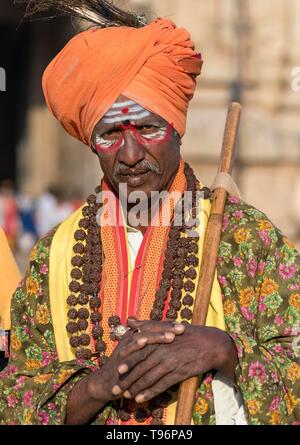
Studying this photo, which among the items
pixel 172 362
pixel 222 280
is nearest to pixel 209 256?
pixel 222 280

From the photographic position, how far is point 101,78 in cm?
405

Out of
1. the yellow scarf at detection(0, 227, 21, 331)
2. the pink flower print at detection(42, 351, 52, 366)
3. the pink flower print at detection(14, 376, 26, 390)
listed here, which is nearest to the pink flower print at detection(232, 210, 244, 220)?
the pink flower print at detection(42, 351, 52, 366)

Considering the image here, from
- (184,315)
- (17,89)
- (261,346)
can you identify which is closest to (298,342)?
(261,346)

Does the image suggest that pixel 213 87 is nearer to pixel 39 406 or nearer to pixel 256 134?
pixel 256 134

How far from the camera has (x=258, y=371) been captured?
3.84m

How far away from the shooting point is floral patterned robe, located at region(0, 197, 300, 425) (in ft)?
12.7

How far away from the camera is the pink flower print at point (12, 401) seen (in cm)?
406

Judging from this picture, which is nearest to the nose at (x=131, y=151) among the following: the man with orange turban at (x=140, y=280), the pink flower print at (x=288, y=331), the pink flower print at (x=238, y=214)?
the man with orange turban at (x=140, y=280)

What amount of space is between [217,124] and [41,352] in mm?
11077

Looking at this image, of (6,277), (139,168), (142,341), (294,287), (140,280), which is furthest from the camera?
(6,277)

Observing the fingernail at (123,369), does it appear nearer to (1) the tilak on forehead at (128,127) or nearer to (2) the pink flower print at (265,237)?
(2) the pink flower print at (265,237)

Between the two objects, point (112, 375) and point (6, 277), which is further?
Answer: point (6, 277)

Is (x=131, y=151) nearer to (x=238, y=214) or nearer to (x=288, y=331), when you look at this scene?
(x=238, y=214)

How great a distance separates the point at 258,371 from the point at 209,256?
397mm
